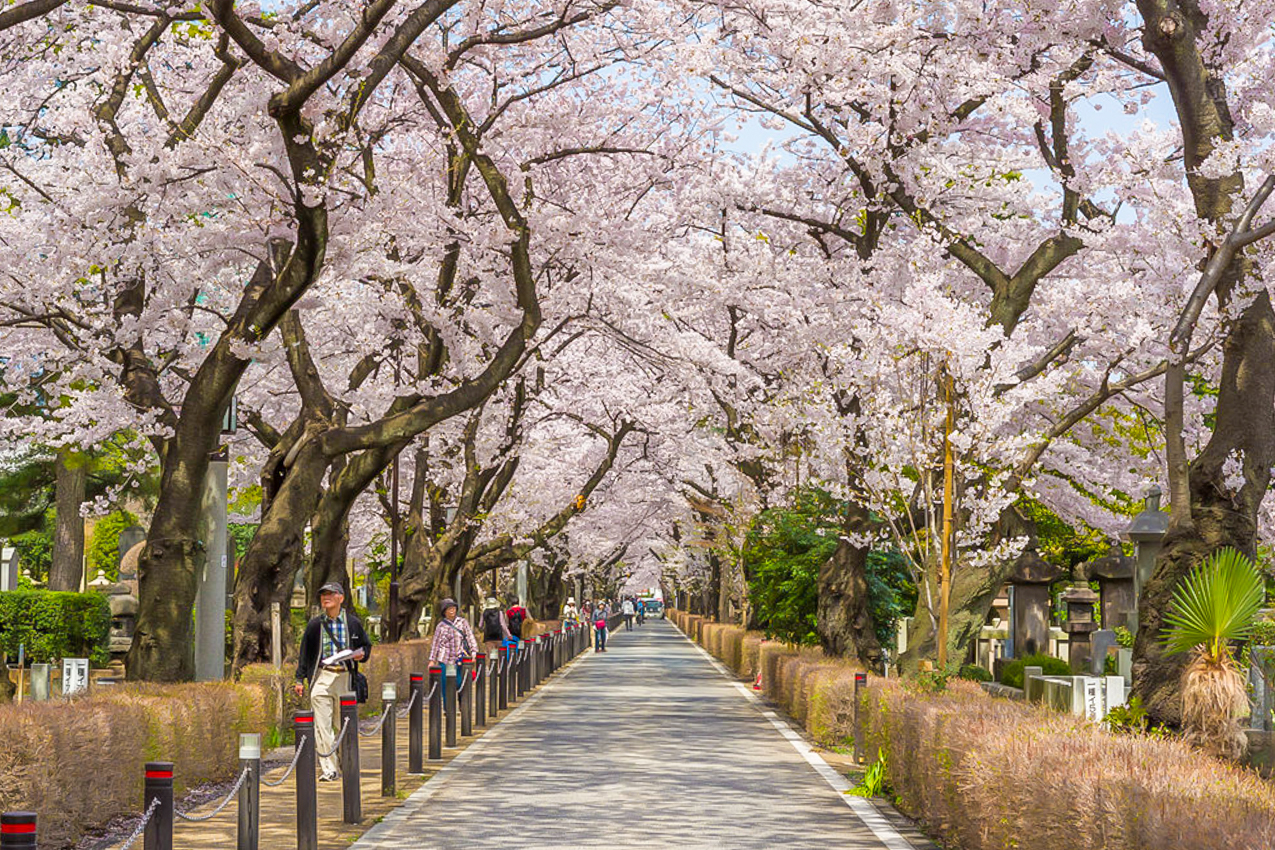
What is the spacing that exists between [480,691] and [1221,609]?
44.6ft

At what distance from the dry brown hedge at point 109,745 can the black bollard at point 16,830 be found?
3837 millimetres

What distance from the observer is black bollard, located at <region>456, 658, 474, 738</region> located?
1981 centimetres

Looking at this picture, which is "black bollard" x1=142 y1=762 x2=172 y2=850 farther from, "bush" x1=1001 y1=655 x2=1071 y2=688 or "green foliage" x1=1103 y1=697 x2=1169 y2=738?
"bush" x1=1001 y1=655 x2=1071 y2=688

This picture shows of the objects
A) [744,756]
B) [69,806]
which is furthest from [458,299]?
[69,806]

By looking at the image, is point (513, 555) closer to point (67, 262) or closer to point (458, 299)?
point (458, 299)

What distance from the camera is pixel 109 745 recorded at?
10641 mm

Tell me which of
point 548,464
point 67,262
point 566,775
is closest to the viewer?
point 566,775

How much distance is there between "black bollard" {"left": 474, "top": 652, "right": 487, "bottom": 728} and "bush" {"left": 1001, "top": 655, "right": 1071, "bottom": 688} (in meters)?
8.02

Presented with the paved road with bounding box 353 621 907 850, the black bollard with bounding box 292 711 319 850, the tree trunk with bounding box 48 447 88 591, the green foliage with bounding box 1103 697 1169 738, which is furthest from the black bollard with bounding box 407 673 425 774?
the tree trunk with bounding box 48 447 88 591

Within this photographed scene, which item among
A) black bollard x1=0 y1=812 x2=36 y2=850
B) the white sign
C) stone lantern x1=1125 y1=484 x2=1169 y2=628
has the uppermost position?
stone lantern x1=1125 y1=484 x2=1169 y2=628

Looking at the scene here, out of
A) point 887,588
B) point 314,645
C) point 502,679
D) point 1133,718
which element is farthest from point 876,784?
point 887,588

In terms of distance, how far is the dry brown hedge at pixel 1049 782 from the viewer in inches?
245

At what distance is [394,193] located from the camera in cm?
1897

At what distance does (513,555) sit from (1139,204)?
78.4 ft
